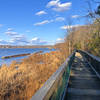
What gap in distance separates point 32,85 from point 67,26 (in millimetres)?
19046

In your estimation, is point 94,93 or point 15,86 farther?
point 15,86

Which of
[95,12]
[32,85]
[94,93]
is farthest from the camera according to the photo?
[95,12]

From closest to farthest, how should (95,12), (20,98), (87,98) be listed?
(87,98) < (20,98) < (95,12)

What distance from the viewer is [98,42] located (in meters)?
16.7

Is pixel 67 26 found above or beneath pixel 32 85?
above

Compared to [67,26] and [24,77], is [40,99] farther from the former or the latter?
[67,26]

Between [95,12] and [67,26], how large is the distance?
8.13 meters

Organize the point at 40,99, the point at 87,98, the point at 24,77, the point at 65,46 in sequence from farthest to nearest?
the point at 65,46
the point at 24,77
the point at 87,98
the point at 40,99

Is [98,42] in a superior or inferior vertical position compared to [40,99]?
superior

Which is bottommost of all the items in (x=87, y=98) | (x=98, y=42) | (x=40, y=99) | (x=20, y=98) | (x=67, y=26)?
(x=20, y=98)

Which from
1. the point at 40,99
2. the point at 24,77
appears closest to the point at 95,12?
the point at 24,77

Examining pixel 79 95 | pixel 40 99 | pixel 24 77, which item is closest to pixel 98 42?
pixel 24 77

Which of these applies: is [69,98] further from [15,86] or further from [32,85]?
[15,86]

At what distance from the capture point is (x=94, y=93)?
12.8 feet
